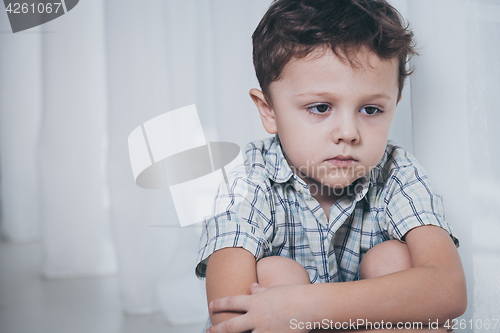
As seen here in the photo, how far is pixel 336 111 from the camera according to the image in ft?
2.00

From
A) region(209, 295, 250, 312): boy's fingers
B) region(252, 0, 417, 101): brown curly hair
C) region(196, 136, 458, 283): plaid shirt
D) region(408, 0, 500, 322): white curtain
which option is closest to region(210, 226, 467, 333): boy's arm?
region(209, 295, 250, 312): boy's fingers

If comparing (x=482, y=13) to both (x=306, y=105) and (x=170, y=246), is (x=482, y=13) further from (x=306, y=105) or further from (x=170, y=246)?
(x=170, y=246)

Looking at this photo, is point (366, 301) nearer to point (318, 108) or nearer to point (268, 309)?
point (268, 309)

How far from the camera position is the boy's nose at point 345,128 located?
1.94 feet

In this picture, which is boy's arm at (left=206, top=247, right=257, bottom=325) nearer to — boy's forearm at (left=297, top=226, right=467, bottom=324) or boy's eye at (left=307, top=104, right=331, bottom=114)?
boy's forearm at (left=297, top=226, right=467, bottom=324)

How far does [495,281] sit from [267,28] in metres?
0.60

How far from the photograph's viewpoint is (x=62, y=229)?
115cm

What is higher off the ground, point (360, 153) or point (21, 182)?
point (21, 182)

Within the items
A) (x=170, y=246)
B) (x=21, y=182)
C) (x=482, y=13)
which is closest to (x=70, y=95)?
(x=21, y=182)

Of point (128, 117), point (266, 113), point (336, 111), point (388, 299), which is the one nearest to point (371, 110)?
point (336, 111)

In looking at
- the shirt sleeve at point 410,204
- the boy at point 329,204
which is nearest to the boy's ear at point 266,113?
the boy at point 329,204

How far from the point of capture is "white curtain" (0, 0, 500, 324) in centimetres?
83

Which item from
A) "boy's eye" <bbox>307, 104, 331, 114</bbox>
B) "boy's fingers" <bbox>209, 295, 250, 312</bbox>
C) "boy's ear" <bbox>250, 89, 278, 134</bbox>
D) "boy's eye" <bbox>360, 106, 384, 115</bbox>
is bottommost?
"boy's fingers" <bbox>209, 295, 250, 312</bbox>

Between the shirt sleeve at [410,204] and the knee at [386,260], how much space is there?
3cm
